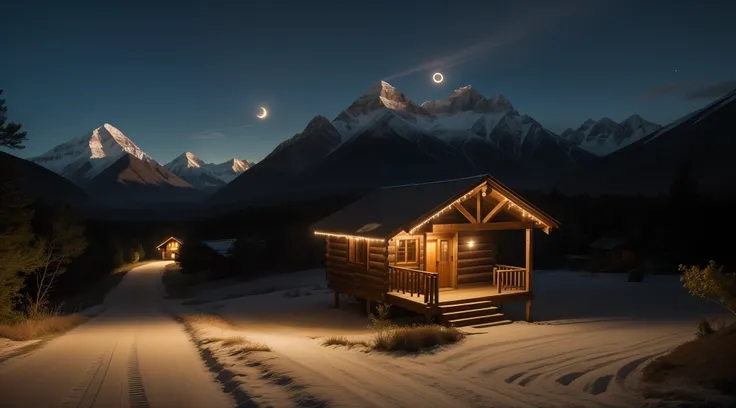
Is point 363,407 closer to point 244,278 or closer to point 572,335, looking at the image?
point 572,335

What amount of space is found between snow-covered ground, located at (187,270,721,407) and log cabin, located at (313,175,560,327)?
1.40 metres

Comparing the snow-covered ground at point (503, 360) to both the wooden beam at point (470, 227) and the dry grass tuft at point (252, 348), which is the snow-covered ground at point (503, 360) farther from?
the wooden beam at point (470, 227)

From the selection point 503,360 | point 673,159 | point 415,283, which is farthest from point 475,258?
point 673,159

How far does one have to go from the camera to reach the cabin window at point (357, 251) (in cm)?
→ 2177

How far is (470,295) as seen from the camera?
19.2 meters

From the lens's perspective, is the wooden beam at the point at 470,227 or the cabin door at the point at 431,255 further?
the cabin door at the point at 431,255

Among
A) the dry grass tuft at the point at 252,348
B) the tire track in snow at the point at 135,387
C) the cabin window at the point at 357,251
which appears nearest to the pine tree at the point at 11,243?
the tire track in snow at the point at 135,387

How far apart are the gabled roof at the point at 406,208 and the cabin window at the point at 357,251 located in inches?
31.9

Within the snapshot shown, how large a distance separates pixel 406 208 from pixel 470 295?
4.09 meters

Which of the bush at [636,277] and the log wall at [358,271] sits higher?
the log wall at [358,271]

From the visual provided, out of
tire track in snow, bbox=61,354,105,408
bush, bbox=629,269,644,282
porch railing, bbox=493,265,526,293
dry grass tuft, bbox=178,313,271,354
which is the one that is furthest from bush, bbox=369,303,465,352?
bush, bbox=629,269,644,282

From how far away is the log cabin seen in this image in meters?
18.4

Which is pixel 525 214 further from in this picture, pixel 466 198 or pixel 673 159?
pixel 673 159

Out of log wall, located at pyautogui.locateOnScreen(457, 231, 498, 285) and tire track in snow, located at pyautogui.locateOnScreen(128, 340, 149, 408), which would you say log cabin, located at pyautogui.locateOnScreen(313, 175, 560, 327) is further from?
tire track in snow, located at pyautogui.locateOnScreen(128, 340, 149, 408)
